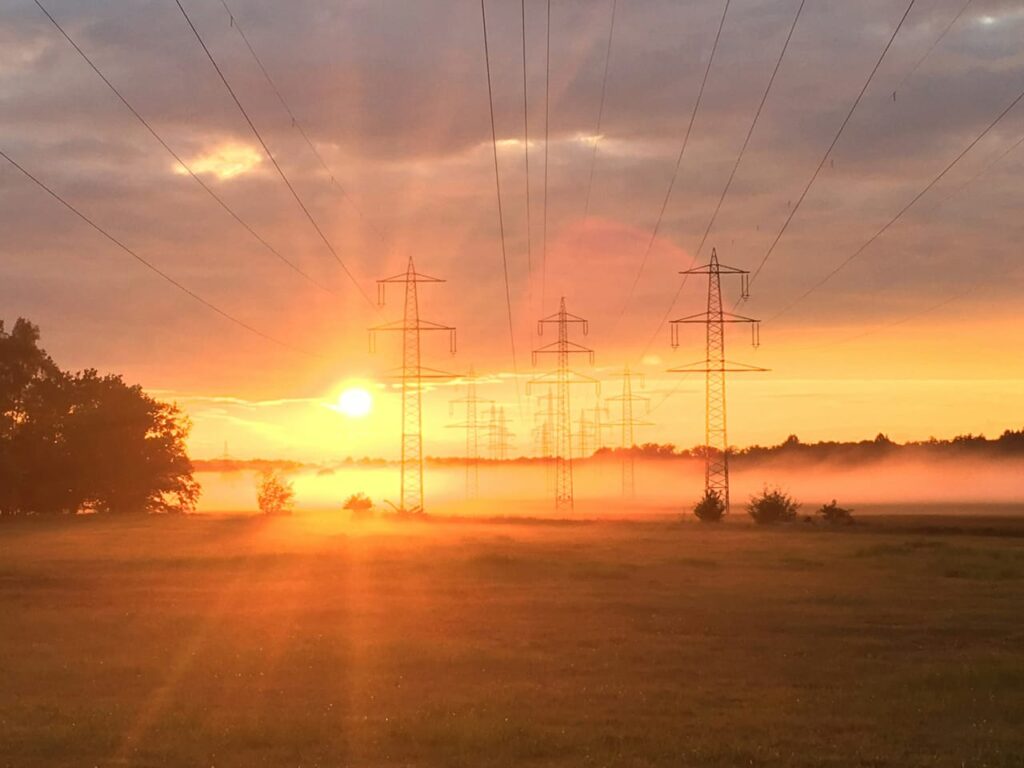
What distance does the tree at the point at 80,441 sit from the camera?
375 ft

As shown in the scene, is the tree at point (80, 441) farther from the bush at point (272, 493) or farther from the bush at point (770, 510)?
the bush at point (770, 510)

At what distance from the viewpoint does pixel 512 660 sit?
94.2ft

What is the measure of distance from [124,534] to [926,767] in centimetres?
6817

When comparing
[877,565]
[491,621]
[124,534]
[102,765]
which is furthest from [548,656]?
[124,534]

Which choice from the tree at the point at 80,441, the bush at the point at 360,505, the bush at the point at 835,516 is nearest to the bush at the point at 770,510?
the bush at the point at 835,516

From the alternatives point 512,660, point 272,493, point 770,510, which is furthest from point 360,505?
point 512,660

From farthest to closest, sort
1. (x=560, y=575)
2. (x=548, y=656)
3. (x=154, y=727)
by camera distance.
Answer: (x=560, y=575), (x=548, y=656), (x=154, y=727)

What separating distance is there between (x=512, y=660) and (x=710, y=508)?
2830 inches

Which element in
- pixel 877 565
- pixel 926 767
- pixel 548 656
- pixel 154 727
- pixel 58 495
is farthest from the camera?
pixel 58 495

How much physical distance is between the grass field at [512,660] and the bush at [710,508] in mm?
38760

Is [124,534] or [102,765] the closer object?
[102,765]

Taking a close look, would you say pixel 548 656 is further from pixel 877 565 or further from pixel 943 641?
pixel 877 565

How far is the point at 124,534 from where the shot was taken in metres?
77.9

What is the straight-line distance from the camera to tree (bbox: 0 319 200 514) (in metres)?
114
